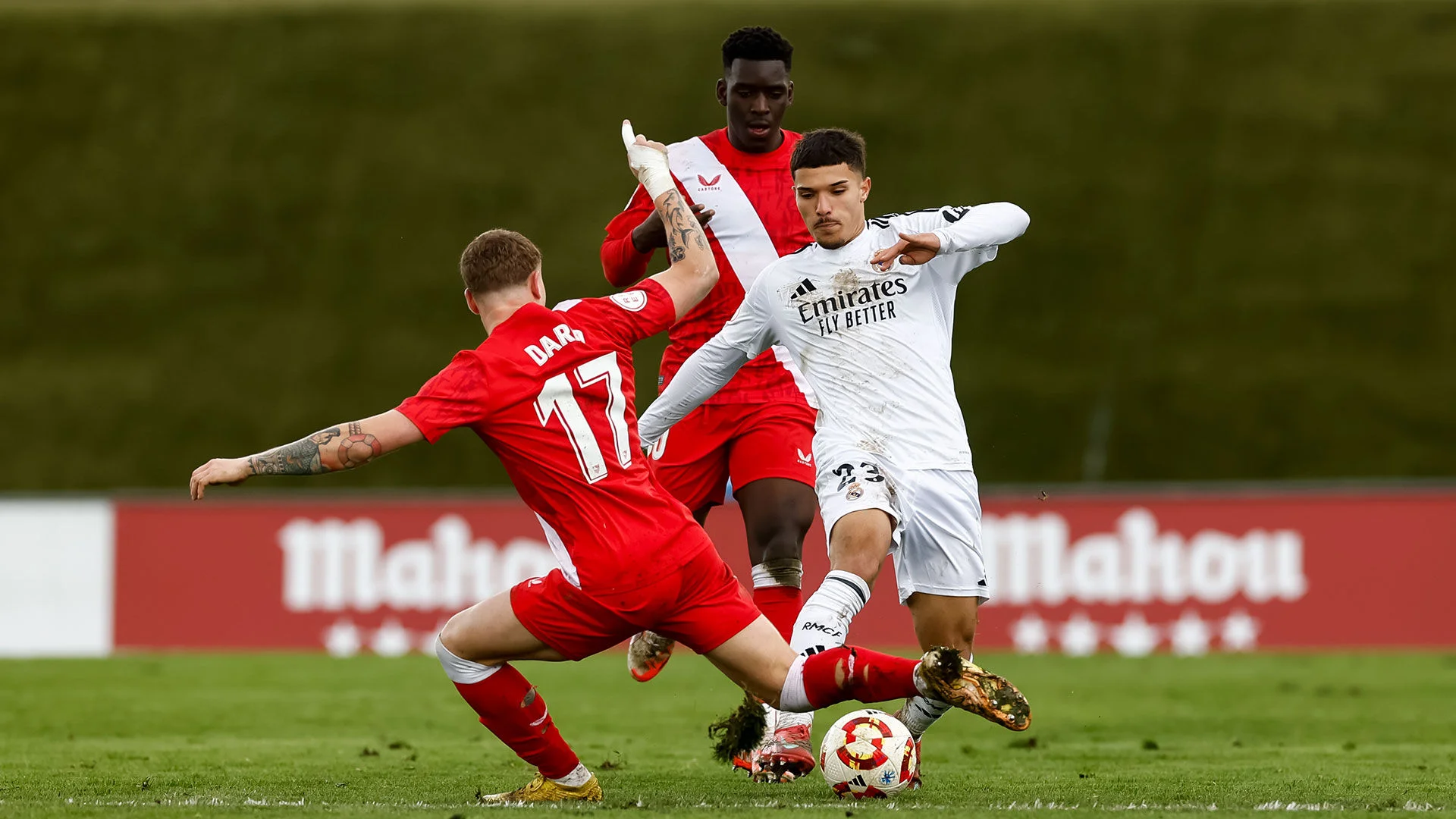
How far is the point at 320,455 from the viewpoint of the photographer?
202 inches

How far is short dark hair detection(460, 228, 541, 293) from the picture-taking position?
18.3 feet

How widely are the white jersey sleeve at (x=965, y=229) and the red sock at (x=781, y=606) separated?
1378 mm

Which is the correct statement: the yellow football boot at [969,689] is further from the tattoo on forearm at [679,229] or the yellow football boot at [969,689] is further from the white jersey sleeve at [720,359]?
the tattoo on forearm at [679,229]

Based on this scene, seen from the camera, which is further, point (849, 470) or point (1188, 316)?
point (1188, 316)

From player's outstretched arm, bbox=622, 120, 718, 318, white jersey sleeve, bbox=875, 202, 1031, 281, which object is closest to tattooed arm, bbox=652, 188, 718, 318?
player's outstretched arm, bbox=622, 120, 718, 318

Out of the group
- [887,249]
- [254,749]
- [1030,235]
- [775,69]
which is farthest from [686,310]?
[1030,235]

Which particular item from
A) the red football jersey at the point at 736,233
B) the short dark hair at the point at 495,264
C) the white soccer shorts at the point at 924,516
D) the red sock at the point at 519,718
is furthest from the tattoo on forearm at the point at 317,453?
the red football jersey at the point at 736,233

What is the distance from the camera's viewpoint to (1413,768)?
678 centimetres

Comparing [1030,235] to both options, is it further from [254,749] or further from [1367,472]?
[254,749]

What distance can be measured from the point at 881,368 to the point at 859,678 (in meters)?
1.31

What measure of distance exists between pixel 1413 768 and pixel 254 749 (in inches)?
196

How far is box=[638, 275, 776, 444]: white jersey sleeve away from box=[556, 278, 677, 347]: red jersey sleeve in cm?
50

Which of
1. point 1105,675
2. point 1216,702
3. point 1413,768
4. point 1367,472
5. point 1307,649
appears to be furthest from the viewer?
point 1367,472

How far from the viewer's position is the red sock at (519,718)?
5.71m
